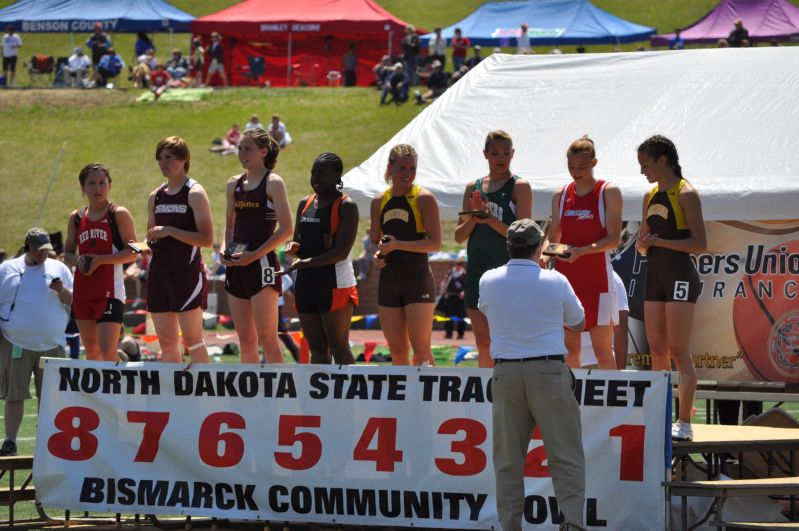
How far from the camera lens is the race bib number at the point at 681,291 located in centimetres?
700

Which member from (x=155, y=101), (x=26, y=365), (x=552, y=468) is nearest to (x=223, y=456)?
(x=552, y=468)

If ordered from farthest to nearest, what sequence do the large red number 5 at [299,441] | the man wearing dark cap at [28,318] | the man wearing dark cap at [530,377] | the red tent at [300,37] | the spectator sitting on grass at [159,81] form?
1. the spectator sitting on grass at [159,81]
2. the red tent at [300,37]
3. the man wearing dark cap at [28,318]
4. the large red number 5 at [299,441]
5. the man wearing dark cap at [530,377]

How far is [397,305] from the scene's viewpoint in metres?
7.71

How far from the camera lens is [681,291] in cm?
700

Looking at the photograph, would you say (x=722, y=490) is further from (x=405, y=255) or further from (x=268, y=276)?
(x=268, y=276)

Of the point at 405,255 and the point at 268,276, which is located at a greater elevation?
the point at 405,255

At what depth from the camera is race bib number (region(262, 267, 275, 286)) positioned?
768 cm

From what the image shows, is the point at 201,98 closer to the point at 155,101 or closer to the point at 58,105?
the point at 155,101

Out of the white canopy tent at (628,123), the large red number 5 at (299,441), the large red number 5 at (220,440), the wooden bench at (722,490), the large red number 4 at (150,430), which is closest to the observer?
the wooden bench at (722,490)

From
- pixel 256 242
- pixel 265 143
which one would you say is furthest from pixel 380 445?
pixel 265 143

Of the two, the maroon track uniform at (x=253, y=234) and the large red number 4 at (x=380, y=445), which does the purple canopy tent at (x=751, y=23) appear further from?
the large red number 4 at (x=380, y=445)

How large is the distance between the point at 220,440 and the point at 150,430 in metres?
0.45

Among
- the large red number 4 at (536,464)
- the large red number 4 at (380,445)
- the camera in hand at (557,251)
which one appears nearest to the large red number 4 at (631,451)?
the large red number 4 at (536,464)

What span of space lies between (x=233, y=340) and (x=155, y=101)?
19.2 metres
